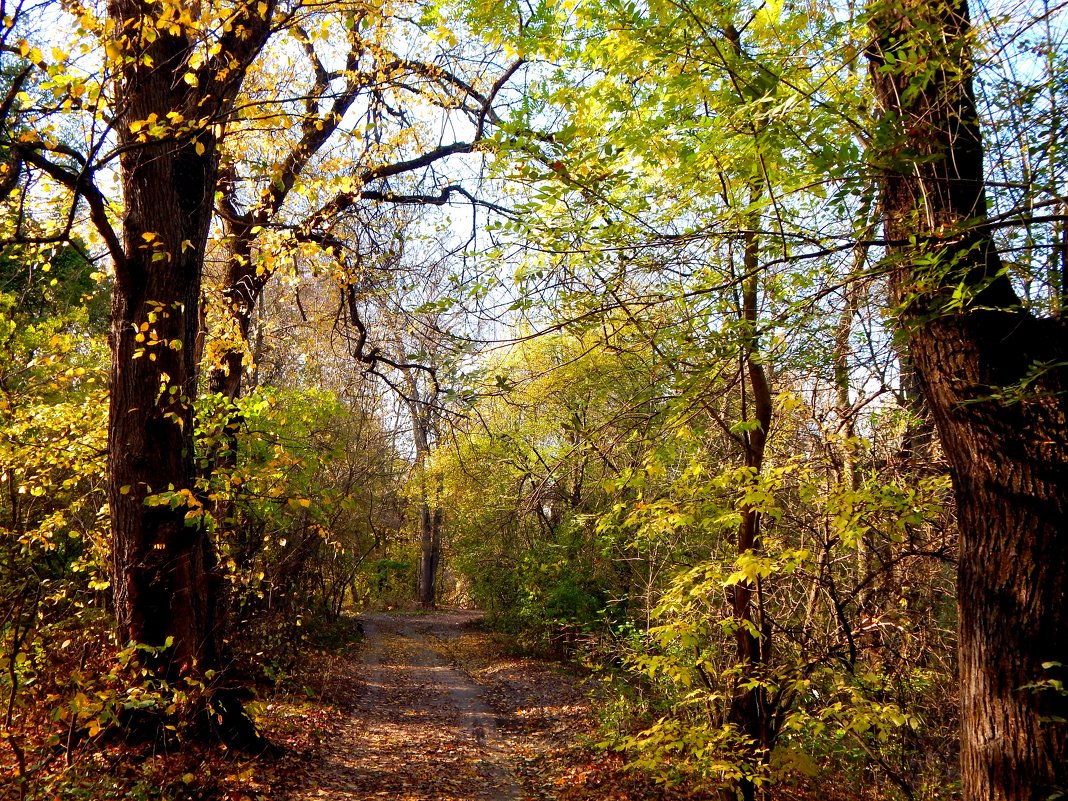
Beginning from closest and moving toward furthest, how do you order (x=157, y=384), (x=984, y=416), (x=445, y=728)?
(x=984, y=416) < (x=157, y=384) < (x=445, y=728)

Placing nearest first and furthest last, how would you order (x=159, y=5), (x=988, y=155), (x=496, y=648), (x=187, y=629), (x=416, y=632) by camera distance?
(x=988, y=155)
(x=159, y=5)
(x=187, y=629)
(x=496, y=648)
(x=416, y=632)

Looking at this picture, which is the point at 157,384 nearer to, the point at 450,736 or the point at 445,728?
the point at 450,736

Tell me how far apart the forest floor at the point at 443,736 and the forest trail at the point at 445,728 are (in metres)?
0.02

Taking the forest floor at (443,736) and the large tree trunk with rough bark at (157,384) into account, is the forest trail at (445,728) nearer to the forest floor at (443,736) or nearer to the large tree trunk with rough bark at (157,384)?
the forest floor at (443,736)

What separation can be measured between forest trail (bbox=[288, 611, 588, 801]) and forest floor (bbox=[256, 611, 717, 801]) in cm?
2

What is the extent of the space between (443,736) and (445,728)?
0.49 metres

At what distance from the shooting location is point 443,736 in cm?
964

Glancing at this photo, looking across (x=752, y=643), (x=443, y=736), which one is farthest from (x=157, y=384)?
(x=443, y=736)

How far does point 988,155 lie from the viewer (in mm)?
2939

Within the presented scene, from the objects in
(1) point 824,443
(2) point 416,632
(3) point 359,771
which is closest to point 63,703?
(3) point 359,771

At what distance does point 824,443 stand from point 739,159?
2.59 metres

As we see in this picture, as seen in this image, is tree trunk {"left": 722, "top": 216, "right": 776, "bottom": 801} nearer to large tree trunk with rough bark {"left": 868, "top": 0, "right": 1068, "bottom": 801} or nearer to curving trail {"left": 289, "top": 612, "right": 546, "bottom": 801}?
large tree trunk with rough bark {"left": 868, "top": 0, "right": 1068, "bottom": 801}

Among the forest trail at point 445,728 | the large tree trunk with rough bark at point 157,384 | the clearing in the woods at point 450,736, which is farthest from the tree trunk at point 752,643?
the large tree trunk with rough bark at point 157,384

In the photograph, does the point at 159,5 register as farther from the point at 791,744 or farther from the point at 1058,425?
the point at 791,744
